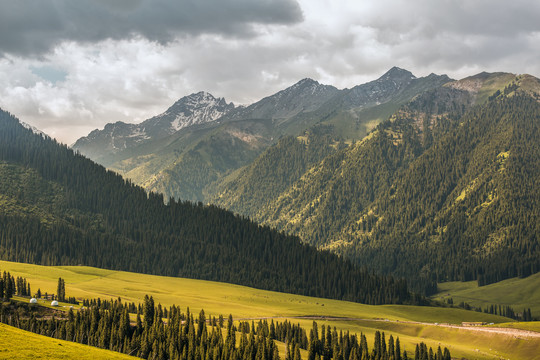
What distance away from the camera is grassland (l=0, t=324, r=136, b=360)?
97.0 meters

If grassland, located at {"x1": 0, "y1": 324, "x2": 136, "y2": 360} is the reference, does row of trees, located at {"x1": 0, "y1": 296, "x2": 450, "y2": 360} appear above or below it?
below

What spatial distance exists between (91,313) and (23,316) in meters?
18.9

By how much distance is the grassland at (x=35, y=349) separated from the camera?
97.0m

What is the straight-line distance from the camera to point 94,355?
113m

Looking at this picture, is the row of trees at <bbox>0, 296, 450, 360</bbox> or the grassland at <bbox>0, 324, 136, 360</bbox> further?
the row of trees at <bbox>0, 296, 450, 360</bbox>

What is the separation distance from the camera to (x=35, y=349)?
333ft

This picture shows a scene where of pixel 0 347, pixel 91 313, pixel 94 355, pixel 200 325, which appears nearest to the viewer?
pixel 0 347

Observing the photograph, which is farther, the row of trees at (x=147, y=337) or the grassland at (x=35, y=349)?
the row of trees at (x=147, y=337)

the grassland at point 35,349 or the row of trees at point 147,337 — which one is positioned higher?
the grassland at point 35,349

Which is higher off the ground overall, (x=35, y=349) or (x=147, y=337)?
(x=35, y=349)

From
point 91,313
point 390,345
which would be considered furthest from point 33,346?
point 390,345

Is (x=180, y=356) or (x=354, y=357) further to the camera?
(x=354, y=357)

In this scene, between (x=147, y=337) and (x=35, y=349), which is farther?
(x=147, y=337)

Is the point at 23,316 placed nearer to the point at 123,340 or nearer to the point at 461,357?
the point at 123,340
